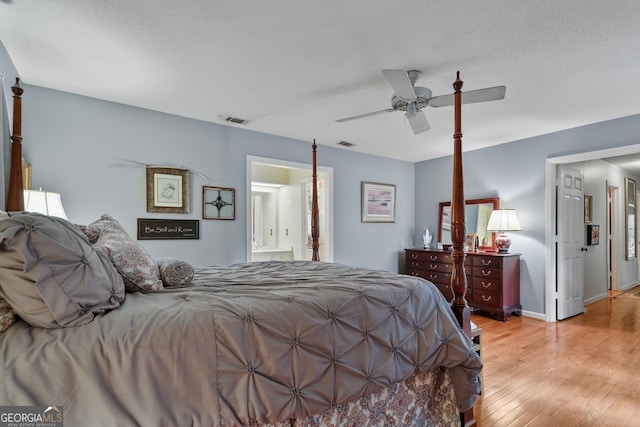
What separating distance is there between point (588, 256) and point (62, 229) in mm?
6700

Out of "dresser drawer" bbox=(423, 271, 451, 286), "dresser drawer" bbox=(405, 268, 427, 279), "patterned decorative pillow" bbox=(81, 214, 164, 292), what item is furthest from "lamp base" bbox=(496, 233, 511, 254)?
"patterned decorative pillow" bbox=(81, 214, 164, 292)

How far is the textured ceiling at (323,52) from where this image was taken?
1948 millimetres

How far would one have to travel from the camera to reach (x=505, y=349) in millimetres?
3289

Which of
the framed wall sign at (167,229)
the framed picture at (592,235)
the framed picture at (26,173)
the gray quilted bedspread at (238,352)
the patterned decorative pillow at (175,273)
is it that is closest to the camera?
the gray quilted bedspread at (238,352)

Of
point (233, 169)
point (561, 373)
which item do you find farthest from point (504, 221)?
point (233, 169)

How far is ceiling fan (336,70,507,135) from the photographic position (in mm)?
2365

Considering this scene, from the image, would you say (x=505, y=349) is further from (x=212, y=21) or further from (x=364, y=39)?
(x=212, y=21)

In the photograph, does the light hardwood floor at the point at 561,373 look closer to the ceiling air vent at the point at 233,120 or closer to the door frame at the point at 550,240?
the door frame at the point at 550,240

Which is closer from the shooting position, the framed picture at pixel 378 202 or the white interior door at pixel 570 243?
the white interior door at pixel 570 243

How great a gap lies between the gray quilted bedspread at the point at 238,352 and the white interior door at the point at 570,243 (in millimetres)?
3494

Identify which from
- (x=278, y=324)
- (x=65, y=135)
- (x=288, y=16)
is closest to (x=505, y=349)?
(x=278, y=324)

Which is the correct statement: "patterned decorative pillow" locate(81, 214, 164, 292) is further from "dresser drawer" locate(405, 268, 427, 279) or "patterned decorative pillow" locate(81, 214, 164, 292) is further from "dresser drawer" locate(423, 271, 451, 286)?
"dresser drawer" locate(405, 268, 427, 279)

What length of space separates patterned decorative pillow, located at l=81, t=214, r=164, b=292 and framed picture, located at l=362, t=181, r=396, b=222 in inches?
163

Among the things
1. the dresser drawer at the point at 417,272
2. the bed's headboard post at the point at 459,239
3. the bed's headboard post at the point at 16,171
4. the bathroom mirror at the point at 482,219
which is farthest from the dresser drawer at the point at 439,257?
the bed's headboard post at the point at 16,171
